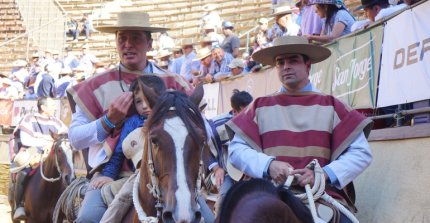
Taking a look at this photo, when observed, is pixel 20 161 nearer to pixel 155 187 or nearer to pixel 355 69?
pixel 355 69

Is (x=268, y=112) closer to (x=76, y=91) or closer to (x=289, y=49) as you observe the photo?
(x=289, y=49)

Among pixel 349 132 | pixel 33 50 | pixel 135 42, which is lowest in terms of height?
pixel 33 50

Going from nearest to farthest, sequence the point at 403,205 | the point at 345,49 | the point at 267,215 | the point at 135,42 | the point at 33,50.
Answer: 1. the point at 267,215
2. the point at 135,42
3. the point at 403,205
4. the point at 345,49
5. the point at 33,50

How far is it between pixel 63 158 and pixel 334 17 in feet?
14.2

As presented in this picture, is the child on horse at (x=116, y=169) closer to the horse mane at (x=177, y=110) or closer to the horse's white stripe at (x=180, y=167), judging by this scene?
the horse mane at (x=177, y=110)

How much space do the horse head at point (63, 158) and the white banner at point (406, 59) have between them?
474 cm

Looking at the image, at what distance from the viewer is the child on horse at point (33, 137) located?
13516mm

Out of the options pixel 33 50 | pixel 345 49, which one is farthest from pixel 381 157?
pixel 33 50

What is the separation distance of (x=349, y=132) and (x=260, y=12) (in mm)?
21564

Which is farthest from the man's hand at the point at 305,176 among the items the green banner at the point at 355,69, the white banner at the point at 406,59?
the green banner at the point at 355,69

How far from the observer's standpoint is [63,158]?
1153cm

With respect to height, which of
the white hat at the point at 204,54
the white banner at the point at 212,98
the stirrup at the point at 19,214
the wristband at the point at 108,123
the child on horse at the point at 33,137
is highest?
the wristband at the point at 108,123

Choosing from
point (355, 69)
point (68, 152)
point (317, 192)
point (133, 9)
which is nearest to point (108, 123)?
point (317, 192)

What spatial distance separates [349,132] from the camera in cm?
581
